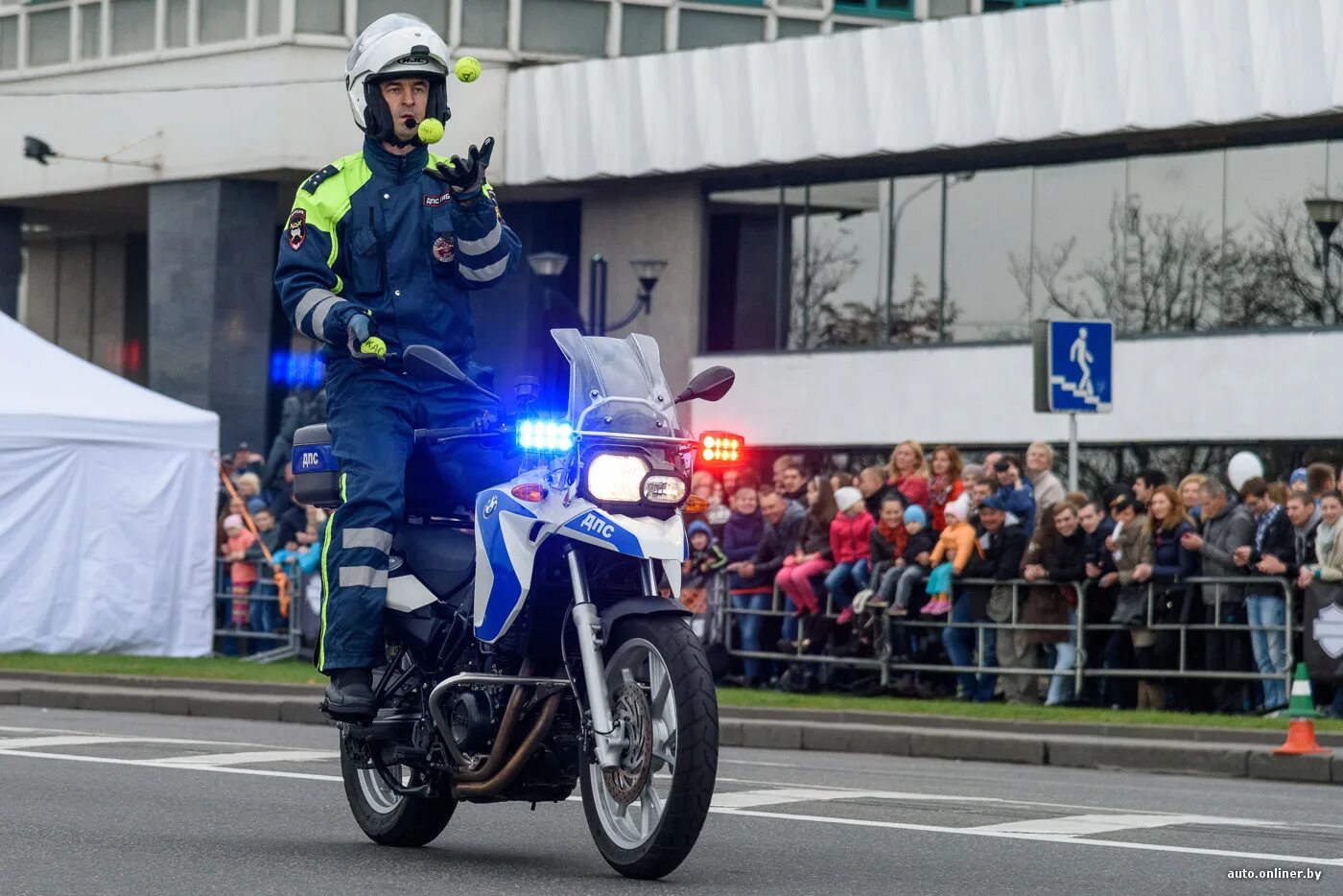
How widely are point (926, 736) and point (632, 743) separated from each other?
9214mm

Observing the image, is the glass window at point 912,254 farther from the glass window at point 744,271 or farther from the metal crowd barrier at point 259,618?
the metal crowd barrier at point 259,618

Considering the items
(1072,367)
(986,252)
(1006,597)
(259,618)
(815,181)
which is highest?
(815,181)

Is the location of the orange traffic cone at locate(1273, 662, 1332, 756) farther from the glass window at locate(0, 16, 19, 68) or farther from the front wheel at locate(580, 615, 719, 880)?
the glass window at locate(0, 16, 19, 68)

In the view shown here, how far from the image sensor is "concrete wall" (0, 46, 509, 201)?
106 feet

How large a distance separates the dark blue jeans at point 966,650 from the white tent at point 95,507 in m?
7.92

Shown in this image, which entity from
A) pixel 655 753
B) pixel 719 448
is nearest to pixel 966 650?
pixel 719 448

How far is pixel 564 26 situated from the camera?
3306cm

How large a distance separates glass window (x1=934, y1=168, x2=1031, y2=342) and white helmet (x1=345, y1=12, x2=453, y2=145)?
21080mm

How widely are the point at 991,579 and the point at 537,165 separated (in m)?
14.7

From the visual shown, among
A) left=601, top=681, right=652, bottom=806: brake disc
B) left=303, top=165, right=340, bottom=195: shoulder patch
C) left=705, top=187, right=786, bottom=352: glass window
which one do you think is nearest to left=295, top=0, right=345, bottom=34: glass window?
left=705, top=187, right=786, bottom=352: glass window

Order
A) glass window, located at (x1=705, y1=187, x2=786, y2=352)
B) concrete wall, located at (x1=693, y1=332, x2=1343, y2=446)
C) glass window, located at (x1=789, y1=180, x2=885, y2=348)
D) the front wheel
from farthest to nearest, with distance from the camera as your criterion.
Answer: glass window, located at (x1=705, y1=187, x2=786, y2=352) → glass window, located at (x1=789, y1=180, x2=885, y2=348) → concrete wall, located at (x1=693, y1=332, x2=1343, y2=446) → the front wheel

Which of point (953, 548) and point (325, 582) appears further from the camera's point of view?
point (953, 548)

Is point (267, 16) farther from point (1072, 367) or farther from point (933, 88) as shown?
point (1072, 367)

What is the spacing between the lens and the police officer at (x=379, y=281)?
782 cm
